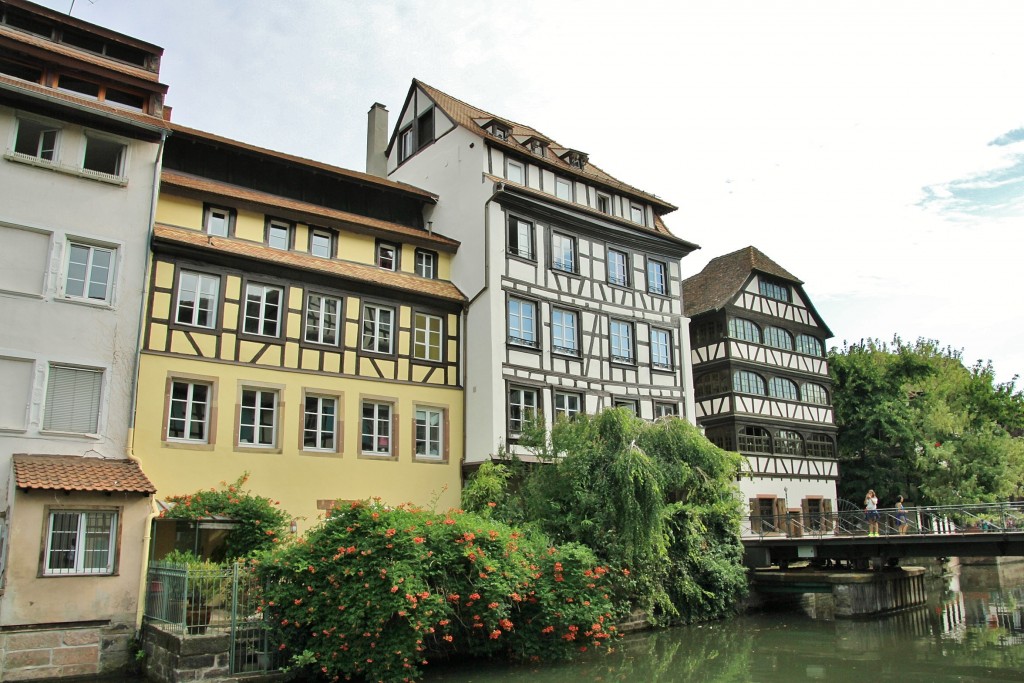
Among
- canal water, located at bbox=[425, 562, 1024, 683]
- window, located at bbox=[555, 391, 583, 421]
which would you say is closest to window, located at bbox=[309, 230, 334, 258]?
window, located at bbox=[555, 391, 583, 421]

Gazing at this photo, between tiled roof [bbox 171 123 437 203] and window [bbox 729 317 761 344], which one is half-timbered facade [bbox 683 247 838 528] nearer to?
window [bbox 729 317 761 344]

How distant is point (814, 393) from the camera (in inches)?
1458

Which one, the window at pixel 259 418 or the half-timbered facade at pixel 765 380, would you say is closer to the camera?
the window at pixel 259 418

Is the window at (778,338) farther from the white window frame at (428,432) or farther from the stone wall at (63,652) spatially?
the stone wall at (63,652)

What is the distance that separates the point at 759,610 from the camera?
26.0 meters

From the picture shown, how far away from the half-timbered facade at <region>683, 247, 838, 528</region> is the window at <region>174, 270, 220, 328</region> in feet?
69.5

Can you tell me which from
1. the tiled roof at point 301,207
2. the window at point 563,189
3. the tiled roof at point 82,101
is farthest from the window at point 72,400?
the window at point 563,189

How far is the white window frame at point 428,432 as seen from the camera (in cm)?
2191

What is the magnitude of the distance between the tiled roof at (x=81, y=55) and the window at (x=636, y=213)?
15.3 meters

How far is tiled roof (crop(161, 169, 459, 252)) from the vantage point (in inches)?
768

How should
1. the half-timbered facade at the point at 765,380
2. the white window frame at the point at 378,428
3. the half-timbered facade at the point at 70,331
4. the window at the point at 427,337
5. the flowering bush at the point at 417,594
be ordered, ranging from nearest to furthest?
the flowering bush at the point at 417,594
the half-timbered facade at the point at 70,331
the white window frame at the point at 378,428
the window at the point at 427,337
the half-timbered facade at the point at 765,380

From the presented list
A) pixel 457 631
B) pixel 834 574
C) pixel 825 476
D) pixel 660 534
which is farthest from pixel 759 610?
pixel 457 631

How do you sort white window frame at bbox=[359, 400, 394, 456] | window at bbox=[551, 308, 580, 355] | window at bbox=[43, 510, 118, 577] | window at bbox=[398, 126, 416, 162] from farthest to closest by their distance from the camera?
window at bbox=[398, 126, 416, 162], window at bbox=[551, 308, 580, 355], white window frame at bbox=[359, 400, 394, 456], window at bbox=[43, 510, 118, 577]

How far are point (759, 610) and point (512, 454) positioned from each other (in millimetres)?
10396
